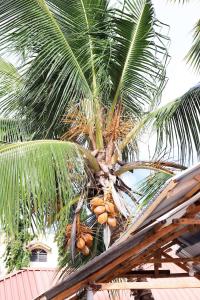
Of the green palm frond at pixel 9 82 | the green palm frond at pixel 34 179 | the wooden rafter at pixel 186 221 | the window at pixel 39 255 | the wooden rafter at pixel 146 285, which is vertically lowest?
the window at pixel 39 255

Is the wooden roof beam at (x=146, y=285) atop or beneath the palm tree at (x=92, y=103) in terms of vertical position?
beneath

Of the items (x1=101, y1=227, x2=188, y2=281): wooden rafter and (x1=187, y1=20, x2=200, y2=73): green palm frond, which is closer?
(x1=101, y1=227, x2=188, y2=281): wooden rafter

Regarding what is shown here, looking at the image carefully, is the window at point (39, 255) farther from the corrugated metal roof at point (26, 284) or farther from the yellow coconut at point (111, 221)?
the yellow coconut at point (111, 221)

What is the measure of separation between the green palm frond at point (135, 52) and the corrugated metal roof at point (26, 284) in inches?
268

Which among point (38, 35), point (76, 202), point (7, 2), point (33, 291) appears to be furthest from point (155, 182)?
point (33, 291)

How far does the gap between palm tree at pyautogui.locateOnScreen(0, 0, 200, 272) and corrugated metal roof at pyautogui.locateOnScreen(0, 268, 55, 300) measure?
6.10 m

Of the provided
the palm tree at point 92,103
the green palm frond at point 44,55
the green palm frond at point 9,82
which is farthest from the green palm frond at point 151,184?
the green palm frond at point 9,82

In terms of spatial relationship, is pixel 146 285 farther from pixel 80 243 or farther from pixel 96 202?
pixel 80 243

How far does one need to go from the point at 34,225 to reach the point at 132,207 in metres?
1.66

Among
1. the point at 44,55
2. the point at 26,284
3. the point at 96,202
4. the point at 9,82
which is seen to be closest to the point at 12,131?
the point at 9,82

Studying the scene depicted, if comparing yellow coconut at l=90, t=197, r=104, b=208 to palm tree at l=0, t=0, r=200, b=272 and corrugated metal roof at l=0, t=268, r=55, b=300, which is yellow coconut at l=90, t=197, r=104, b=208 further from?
corrugated metal roof at l=0, t=268, r=55, b=300

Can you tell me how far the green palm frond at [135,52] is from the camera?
7586 mm

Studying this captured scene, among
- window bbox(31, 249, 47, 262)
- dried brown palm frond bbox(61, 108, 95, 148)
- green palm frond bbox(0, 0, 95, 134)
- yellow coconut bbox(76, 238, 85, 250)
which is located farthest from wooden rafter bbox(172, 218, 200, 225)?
window bbox(31, 249, 47, 262)

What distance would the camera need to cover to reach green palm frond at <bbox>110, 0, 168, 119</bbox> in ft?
24.9
